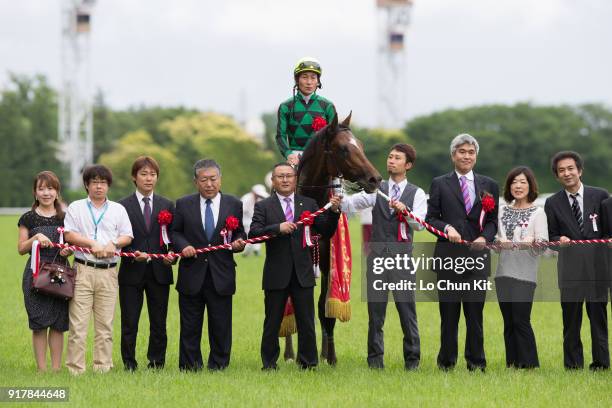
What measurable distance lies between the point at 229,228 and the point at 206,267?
0.42 meters

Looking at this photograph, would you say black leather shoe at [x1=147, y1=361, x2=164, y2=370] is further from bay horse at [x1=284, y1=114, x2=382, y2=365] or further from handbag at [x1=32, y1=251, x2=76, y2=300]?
bay horse at [x1=284, y1=114, x2=382, y2=365]

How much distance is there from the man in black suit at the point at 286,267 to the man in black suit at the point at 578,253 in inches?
82.7

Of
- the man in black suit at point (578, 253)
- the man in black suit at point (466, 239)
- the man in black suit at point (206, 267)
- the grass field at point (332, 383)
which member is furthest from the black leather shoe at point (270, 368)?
the man in black suit at point (578, 253)

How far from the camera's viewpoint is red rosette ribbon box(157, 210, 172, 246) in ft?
26.5

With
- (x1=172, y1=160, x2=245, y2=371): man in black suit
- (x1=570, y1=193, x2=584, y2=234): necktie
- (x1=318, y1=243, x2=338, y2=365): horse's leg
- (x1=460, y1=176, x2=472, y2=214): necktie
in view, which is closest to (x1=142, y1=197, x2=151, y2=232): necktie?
(x1=172, y1=160, x2=245, y2=371): man in black suit

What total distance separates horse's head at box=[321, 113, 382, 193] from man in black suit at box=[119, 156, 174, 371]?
63.5 inches

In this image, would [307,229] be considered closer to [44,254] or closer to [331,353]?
[331,353]

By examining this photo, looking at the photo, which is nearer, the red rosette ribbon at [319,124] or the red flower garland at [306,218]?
the red flower garland at [306,218]

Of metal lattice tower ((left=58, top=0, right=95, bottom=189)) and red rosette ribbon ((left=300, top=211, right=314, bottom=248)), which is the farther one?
metal lattice tower ((left=58, top=0, right=95, bottom=189))

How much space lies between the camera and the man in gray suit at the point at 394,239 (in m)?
8.09

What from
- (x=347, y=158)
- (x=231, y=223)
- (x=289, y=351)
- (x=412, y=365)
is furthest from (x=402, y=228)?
(x=289, y=351)

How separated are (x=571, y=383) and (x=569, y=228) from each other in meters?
1.47

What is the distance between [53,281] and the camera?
7730mm

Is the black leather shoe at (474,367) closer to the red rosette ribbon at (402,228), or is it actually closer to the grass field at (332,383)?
the grass field at (332,383)
